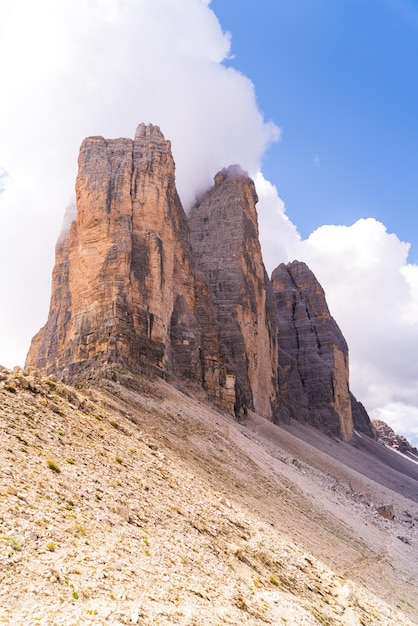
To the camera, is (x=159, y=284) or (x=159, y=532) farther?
(x=159, y=284)

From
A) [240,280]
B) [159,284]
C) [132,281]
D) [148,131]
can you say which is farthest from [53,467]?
[240,280]

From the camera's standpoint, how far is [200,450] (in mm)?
27484

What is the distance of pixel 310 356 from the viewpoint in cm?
10056

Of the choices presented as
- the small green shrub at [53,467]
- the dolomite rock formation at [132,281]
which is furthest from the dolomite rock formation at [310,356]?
the small green shrub at [53,467]

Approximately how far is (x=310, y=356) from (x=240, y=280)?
38045mm

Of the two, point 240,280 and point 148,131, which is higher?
point 148,131

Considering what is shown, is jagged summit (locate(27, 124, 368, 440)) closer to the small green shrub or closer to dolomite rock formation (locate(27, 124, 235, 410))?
dolomite rock formation (locate(27, 124, 235, 410))

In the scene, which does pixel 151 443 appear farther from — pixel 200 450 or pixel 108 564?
pixel 108 564

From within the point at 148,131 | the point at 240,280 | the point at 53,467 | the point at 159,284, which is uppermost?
the point at 148,131

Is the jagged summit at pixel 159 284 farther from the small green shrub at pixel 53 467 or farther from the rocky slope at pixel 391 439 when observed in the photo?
the rocky slope at pixel 391 439

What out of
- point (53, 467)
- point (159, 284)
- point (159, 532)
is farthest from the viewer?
point (159, 284)

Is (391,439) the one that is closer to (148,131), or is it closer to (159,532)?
(148,131)

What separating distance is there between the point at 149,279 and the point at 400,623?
29.4m

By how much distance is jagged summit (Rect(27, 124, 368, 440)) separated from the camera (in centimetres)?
3841
